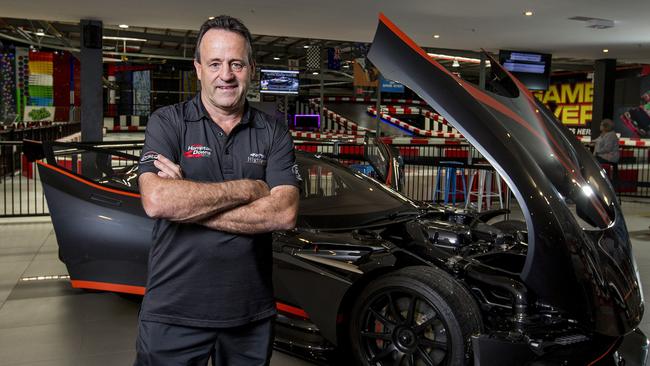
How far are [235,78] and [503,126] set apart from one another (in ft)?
4.88

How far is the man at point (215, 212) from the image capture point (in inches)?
71.6

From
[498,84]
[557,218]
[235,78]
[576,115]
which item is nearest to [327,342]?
[557,218]

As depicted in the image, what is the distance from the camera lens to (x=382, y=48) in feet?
9.32

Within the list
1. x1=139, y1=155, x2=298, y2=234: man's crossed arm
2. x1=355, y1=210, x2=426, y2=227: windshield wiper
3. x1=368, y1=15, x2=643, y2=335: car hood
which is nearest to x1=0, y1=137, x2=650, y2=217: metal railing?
x1=355, y1=210, x2=426, y2=227: windshield wiper

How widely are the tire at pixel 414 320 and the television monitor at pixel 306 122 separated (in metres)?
23.0

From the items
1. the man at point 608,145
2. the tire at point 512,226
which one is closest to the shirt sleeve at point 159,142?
the tire at point 512,226

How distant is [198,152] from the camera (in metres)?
1.88

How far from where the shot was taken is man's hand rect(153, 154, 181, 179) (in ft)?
6.01

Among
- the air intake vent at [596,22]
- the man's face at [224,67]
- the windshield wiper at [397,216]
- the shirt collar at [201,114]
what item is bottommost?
the windshield wiper at [397,216]

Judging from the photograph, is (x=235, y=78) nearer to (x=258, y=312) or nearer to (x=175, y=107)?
(x=175, y=107)

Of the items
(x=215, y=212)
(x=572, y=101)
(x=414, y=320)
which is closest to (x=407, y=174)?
(x=414, y=320)

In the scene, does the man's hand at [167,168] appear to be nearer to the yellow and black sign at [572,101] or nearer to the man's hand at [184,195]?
the man's hand at [184,195]

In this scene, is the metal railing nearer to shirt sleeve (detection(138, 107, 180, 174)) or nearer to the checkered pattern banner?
shirt sleeve (detection(138, 107, 180, 174))

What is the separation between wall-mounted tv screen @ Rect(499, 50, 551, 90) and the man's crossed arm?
1331 centimetres
